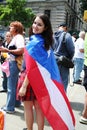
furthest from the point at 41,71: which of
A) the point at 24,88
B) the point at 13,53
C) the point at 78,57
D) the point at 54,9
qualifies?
the point at 54,9

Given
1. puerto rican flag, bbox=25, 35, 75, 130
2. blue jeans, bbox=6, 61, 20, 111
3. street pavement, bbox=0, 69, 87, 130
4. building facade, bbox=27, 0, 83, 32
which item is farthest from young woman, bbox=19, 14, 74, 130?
building facade, bbox=27, 0, 83, 32

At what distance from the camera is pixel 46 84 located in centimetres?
458

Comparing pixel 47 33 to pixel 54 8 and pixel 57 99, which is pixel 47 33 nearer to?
pixel 57 99

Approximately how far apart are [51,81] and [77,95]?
14.0 feet

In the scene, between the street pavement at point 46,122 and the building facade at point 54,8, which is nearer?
the street pavement at point 46,122

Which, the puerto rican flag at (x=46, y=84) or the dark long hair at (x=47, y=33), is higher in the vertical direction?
the dark long hair at (x=47, y=33)

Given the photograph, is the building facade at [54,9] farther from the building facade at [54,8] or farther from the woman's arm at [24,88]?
the woman's arm at [24,88]

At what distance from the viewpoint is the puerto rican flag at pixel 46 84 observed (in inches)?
177

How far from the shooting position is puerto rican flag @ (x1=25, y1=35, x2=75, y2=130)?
4492 mm

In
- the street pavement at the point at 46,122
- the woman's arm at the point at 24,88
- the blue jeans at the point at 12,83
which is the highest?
the woman's arm at the point at 24,88

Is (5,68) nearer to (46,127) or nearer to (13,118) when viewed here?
(13,118)

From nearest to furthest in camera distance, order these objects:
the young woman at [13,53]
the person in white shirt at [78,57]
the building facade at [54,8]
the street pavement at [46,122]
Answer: the street pavement at [46,122] → the young woman at [13,53] → the person in white shirt at [78,57] → the building facade at [54,8]

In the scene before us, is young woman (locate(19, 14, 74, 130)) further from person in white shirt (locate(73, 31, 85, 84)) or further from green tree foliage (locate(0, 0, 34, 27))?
green tree foliage (locate(0, 0, 34, 27))

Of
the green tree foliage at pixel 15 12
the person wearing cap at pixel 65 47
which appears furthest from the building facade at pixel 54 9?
the person wearing cap at pixel 65 47
